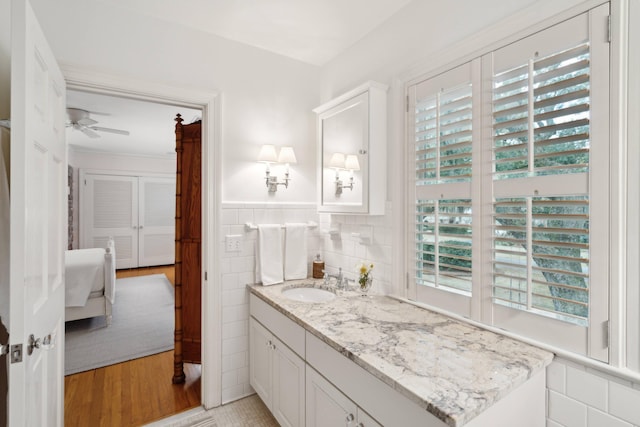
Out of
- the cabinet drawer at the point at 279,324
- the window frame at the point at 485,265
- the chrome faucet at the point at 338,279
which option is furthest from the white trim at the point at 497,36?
the cabinet drawer at the point at 279,324

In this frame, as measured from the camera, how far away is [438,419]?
92cm

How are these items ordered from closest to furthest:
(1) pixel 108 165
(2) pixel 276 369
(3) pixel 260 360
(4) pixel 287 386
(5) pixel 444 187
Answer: (5) pixel 444 187 → (4) pixel 287 386 → (2) pixel 276 369 → (3) pixel 260 360 → (1) pixel 108 165

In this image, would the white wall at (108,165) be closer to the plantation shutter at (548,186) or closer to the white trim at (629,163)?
the plantation shutter at (548,186)

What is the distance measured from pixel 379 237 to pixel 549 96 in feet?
3.81

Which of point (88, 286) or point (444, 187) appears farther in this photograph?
point (88, 286)

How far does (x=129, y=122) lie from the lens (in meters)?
4.43

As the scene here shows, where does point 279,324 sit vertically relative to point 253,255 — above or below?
below

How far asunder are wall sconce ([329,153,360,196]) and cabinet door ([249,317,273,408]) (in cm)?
110

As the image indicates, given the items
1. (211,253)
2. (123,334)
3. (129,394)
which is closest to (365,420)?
(211,253)

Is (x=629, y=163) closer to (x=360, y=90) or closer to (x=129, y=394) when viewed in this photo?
(x=360, y=90)

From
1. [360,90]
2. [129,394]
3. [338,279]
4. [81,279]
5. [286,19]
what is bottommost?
[129,394]

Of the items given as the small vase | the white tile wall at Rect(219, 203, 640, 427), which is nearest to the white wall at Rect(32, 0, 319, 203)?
the white tile wall at Rect(219, 203, 640, 427)

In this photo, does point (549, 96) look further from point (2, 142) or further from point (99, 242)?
point (99, 242)

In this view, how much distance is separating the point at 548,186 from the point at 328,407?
133 centimetres
